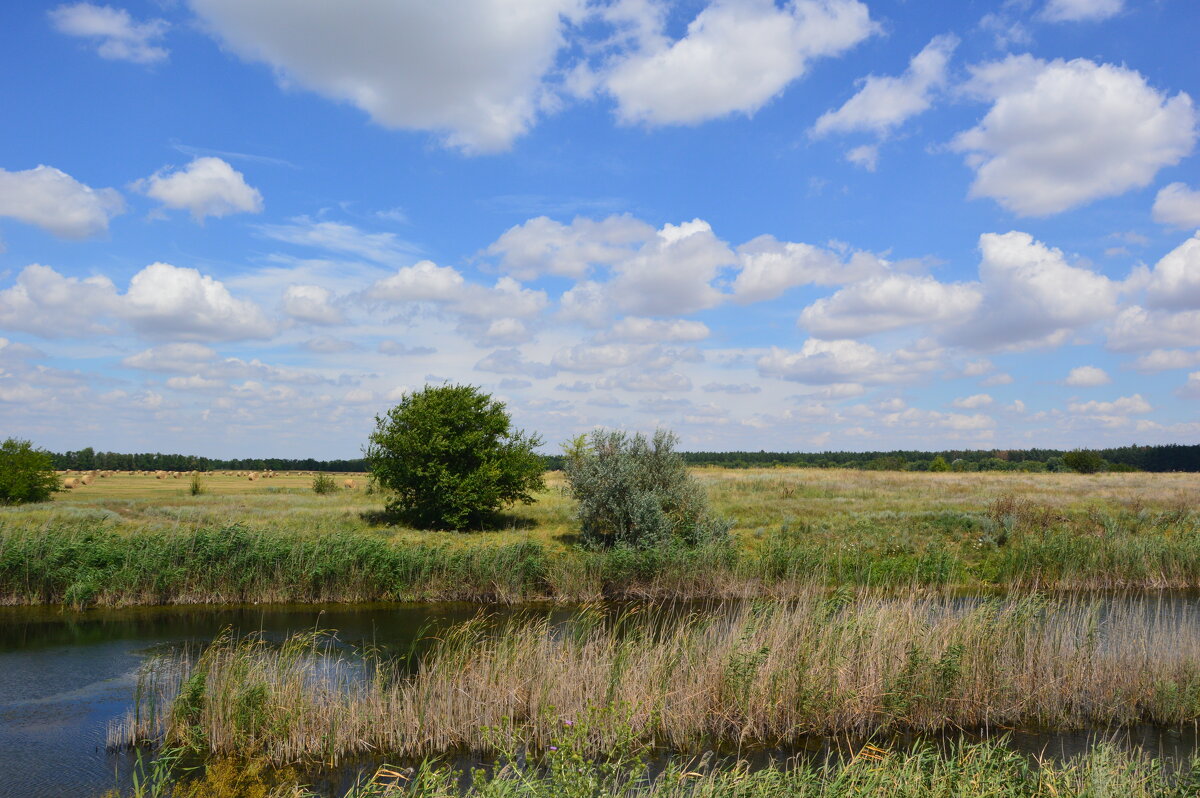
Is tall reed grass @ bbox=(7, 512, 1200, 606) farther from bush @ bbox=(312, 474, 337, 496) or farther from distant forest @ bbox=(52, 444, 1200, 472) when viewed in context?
distant forest @ bbox=(52, 444, 1200, 472)

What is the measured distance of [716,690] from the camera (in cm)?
979

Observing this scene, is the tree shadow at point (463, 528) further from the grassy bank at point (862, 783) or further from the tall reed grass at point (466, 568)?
the grassy bank at point (862, 783)

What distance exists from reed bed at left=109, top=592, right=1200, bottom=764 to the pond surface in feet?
1.42

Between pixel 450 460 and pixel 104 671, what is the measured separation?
15.4m

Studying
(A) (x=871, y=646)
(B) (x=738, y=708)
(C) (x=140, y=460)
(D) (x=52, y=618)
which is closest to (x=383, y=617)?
(D) (x=52, y=618)

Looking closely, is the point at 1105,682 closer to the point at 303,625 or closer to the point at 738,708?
the point at 738,708

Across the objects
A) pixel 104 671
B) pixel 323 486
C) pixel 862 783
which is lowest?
pixel 104 671

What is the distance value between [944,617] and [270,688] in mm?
→ 9452

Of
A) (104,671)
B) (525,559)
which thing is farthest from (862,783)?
(525,559)

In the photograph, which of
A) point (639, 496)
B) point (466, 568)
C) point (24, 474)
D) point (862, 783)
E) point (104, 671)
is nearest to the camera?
point (862, 783)

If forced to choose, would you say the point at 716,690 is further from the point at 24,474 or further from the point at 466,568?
the point at 24,474

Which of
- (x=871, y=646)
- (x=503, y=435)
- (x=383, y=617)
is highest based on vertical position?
(x=503, y=435)

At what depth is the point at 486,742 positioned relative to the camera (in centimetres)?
920

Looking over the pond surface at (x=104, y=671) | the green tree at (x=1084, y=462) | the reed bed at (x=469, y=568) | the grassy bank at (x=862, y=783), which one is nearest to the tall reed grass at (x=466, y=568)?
the reed bed at (x=469, y=568)
